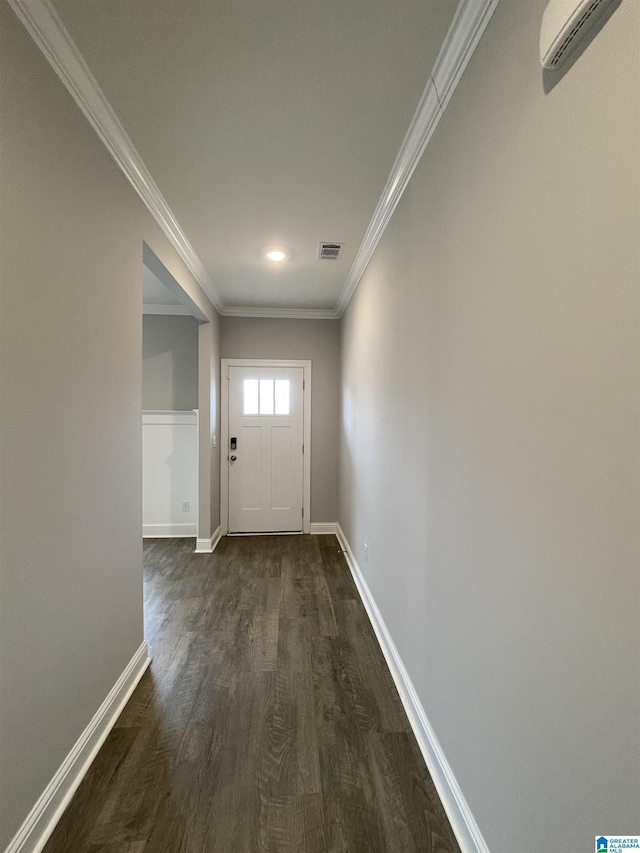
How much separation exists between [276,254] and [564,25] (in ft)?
7.96

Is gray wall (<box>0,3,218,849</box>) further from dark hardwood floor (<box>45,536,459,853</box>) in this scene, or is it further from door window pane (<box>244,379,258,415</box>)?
door window pane (<box>244,379,258,415</box>)

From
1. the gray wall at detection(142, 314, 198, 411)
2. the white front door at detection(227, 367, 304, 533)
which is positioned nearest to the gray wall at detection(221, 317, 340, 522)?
the white front door at detection(227, 367, 304, 533)

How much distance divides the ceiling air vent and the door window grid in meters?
1.77

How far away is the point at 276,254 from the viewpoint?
300 cm

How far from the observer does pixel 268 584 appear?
10.7 feet

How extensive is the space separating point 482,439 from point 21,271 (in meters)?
1.44

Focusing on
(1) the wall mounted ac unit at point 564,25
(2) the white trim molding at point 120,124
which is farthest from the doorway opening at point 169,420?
(1) the wall mounted ac unit at point 564,25

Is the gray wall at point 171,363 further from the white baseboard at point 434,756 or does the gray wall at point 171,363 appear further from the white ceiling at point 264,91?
the white baseboard at point 434,756

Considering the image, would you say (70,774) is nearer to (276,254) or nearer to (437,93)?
(437,93)

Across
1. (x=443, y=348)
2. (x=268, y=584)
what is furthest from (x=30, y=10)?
(x=268, y=584)

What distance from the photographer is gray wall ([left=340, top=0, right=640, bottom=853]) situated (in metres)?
0.70

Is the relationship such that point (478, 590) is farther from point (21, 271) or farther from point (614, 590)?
point (21, 271)

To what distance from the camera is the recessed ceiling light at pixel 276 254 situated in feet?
9.67

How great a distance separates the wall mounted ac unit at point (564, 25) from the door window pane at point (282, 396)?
12.7 ft
